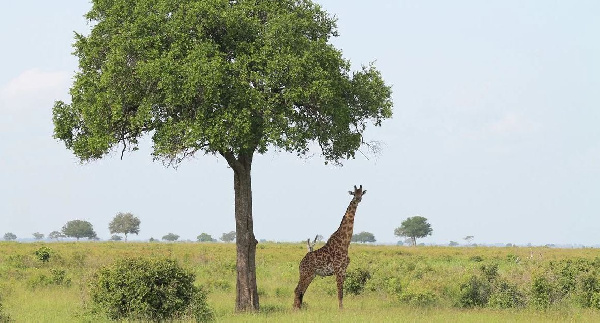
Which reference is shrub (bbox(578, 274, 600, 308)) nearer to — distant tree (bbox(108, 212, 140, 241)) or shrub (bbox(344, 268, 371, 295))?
shrub (bbox(344, 268, 371, 295))

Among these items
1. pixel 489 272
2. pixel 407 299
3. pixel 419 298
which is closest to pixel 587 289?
pixel 489 272

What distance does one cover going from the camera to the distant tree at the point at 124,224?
188625 millimetres

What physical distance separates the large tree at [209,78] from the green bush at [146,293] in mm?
4256

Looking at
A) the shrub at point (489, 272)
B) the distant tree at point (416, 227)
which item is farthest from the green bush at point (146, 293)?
the distant tree at point (416, 227)

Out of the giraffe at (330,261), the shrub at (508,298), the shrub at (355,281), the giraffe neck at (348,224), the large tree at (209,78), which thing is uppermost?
the large tree at (209,78)

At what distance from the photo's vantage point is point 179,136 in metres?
23.5

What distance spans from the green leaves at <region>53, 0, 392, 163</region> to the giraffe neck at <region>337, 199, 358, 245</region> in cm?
286

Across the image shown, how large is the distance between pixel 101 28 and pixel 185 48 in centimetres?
383

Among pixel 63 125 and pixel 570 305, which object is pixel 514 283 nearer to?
pixel 570 305

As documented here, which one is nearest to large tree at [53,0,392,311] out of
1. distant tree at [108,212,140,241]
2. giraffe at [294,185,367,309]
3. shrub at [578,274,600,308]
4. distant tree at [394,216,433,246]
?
giraffe at [294,185,367,309]

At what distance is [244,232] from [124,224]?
170 metres

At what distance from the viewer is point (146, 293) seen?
68.2 feet

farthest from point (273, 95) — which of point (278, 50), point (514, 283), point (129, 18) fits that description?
point (514, 283)

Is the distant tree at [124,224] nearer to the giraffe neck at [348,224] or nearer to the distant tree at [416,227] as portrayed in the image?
the distant tree at [416,227]
